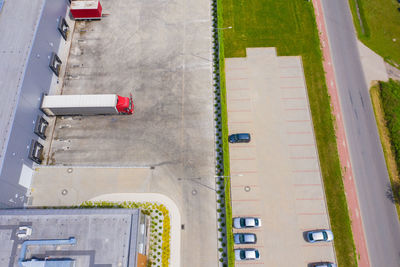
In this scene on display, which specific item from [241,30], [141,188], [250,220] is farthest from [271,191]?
[241,30]

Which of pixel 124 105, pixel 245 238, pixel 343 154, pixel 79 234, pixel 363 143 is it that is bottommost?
pixel 245 238

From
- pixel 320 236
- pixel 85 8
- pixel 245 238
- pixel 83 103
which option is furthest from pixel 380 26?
pixel 85 8

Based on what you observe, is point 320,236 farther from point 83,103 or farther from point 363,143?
point 83,103

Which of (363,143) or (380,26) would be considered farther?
(380,26)

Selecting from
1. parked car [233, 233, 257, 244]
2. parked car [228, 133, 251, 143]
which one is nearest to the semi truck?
parked car [228, 133, 251, 143]

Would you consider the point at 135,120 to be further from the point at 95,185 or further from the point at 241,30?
the point at 241,30

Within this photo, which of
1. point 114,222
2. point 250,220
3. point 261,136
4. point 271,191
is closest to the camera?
point 114,222

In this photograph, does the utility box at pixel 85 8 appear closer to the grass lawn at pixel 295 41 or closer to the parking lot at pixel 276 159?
the grass lawn at pixel 295 41
